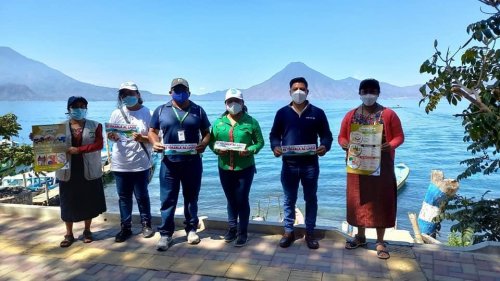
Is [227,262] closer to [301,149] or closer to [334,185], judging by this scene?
[301,149]

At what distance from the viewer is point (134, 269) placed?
4191 mm

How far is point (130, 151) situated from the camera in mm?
4863

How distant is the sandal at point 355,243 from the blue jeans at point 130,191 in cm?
276

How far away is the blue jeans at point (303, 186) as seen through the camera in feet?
15.0

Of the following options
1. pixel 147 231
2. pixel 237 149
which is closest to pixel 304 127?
pixel 237 149

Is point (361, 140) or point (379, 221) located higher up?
point (361, 140)

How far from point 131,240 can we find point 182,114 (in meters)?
1.94

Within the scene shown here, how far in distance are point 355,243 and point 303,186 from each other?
3.20ft

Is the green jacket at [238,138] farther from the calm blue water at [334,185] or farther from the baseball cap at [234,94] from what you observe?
the calm blue water at [334,185]

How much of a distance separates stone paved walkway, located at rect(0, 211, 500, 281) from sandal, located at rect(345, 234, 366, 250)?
0.07 meters

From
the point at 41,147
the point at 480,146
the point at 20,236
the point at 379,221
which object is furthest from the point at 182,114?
the point at 480,146

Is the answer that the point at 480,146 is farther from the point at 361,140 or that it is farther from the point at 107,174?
the point at 107,174

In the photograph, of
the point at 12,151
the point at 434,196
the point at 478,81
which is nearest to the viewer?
the point at 478,81

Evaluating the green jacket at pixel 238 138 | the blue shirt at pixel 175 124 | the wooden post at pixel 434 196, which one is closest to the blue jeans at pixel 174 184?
the blue shirt at pixel 175 124
